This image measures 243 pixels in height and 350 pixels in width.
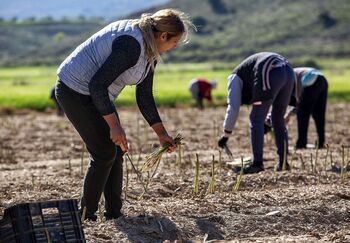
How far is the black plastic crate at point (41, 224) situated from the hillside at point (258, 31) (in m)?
66.4

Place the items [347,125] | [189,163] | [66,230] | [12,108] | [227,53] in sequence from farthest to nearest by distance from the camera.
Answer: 1. [227,53]
2. [12,108]
3. [347,125]
4. [189,163]
5. [66,230]

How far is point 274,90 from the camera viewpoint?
9156 millimetres

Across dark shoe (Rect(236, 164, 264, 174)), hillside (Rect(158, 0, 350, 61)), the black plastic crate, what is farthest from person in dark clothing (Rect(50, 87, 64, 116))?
hillside (Rect(158, 0, 350, 61))

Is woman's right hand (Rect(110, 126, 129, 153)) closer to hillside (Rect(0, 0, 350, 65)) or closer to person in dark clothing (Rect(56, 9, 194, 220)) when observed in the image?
person in dark clothing (Rect(56, 9, 194, 220))

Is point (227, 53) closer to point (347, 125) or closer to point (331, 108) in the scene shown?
point (331, 108)

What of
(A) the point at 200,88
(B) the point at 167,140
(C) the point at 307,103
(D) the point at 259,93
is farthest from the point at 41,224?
(A) the point at 200,88

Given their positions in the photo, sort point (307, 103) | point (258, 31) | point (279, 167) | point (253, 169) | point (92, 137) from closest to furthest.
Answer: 1. point (92, 137)
2. point (253, 169)
3. point (279, 167)
4. point (307, 103)
5. point (258, 31)

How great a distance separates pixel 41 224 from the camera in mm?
5559

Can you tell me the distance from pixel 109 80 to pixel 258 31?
81.4 m

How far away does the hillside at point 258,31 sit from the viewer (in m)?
77.4

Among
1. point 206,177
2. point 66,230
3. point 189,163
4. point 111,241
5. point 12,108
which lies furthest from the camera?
point 12,108

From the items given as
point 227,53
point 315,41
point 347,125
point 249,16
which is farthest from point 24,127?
point 249,16

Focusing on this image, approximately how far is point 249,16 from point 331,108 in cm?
7632

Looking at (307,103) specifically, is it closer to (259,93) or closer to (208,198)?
(259,93)
